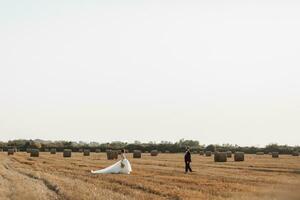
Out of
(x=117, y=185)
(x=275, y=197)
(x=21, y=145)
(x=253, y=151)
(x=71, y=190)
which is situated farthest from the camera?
(x=21, y=145)

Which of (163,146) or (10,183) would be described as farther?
(163,146)

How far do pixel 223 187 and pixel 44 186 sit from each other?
8.05m

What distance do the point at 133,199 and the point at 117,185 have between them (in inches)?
227

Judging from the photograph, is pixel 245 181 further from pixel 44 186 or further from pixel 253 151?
pixel 253 151

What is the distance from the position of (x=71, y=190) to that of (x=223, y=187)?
6291 millimetres

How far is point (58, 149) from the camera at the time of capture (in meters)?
108

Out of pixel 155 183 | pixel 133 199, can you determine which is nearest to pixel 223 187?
pixel 155 183

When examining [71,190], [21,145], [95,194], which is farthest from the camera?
[21,145]

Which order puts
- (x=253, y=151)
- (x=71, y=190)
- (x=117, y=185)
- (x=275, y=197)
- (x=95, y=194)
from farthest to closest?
(x=253, y=151) < (x=117, y=185) < (x=71, y=190) < (x=95, y=194) < (x=275, y=197)

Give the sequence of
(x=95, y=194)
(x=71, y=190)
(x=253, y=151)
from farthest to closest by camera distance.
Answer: (x=253, y=151), (x=71, y=190), (x=95, y=194)

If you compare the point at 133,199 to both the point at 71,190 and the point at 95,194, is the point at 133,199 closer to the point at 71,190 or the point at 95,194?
the point at 95,194

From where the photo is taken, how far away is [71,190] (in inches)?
987

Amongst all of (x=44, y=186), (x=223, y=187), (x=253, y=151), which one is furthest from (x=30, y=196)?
(x=253, y=151)

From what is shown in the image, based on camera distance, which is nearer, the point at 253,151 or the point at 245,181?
the point at 245,181
